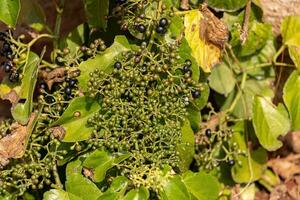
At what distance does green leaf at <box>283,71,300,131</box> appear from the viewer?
2.95 m

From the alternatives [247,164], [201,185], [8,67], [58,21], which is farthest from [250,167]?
[8,67]

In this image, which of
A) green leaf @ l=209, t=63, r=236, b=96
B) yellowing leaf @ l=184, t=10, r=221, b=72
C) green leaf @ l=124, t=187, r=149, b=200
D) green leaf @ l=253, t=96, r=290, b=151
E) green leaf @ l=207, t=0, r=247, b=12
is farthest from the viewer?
green leaf @ l=209, t=63, r=236, b=96

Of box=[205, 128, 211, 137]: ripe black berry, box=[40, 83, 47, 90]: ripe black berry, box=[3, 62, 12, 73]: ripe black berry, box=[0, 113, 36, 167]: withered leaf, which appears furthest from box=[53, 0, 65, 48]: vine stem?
box=[205, 128, 211, 137]: ripe black berry

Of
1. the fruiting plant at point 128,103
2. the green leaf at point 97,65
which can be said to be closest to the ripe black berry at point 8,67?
the fruiting plant at point 128,103

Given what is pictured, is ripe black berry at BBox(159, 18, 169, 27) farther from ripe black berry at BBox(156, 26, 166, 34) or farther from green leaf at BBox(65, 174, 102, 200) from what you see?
green leaf at BBox(65, 174, 102, 200)

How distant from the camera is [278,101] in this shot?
3281 mm

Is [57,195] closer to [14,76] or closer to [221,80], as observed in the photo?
[14,76]

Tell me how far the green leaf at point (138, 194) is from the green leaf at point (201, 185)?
9.9 inches

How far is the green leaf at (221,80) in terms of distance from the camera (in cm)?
313

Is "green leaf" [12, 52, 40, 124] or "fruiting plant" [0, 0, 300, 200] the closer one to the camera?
"fruiting plant" [0, 0, 300, 200]

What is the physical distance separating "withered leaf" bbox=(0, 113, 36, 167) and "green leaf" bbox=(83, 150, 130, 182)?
10.2 inches

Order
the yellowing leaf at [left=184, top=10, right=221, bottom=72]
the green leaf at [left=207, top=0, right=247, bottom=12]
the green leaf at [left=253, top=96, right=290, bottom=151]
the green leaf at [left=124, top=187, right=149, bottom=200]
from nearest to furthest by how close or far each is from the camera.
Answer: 1. the green leaf at [left=124, top=187, right=149, bottom=200]
2. the yellowing leaf at [left=184, top=10, right=221, bottom=72]
3. the green leaf at [left=207, top=0, right=247, bottom=12]
4. the green leaf at [left=253, top=96, right=290, bottom=151]

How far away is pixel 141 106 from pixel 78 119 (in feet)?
0.91

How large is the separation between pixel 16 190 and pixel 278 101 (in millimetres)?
1304
